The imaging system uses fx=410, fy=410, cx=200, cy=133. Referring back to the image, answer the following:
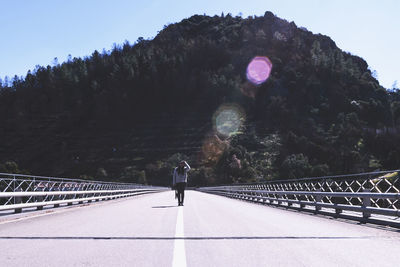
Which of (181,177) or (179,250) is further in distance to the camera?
(181,177)

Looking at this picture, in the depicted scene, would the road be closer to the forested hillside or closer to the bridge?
the bridge

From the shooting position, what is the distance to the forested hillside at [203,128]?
445 ft

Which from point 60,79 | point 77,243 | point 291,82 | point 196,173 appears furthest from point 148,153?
point 77,243

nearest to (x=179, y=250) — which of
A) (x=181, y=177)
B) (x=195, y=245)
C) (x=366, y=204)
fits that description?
(x=195, y=245)

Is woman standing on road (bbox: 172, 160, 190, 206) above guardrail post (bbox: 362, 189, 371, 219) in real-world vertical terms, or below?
above

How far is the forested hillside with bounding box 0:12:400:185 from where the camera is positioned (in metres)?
136

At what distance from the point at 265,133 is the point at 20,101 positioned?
103 m

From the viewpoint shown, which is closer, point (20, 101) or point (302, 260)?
point (302, 260)

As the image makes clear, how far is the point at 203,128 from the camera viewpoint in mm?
164250

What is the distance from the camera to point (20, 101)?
173 meters

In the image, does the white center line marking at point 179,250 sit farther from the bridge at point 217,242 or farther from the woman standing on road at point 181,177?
the woman standing on road at point 181,177

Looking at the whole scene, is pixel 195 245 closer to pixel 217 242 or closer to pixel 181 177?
pixel 217 242

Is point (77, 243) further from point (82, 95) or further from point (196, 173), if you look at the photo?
point (82, 95)

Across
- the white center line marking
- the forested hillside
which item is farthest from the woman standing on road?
the forested hillside
